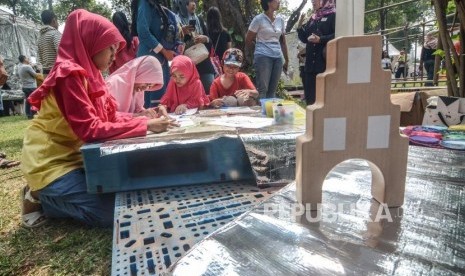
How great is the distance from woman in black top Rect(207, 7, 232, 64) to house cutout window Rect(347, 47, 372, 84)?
322cm

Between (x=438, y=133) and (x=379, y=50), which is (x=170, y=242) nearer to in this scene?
(x=379, y=50)

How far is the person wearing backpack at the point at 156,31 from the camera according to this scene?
2.77m

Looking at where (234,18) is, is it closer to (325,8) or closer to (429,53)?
(325,8)

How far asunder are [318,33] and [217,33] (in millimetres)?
1197

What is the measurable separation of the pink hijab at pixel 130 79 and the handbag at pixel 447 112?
A: 1688 millimetres

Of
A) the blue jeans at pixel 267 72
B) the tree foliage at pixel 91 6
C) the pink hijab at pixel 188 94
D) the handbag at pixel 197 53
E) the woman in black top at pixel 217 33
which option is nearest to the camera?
the pink hijab at pixel 188 94

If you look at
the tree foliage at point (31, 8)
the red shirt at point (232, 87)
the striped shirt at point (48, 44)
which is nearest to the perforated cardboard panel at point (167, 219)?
the red shirt at point (232, 87)

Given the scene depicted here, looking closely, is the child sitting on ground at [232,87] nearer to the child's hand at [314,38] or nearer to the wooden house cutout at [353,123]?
the child's hand at [314,38]

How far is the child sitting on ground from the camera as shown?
107 inches

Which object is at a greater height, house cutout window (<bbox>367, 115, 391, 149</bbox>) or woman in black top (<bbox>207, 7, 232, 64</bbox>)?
woman in black top (<bbox>207, 7, 232, 64</bbox>)

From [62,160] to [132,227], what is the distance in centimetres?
65

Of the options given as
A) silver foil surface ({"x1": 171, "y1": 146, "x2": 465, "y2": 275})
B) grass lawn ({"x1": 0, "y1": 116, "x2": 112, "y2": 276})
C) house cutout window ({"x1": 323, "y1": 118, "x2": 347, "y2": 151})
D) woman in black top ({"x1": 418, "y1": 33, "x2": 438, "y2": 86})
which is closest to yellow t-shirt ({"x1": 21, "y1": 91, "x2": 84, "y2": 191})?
grass lawn ({"x1": 0, "y1": 116, "x2": 112, "y2": 276})

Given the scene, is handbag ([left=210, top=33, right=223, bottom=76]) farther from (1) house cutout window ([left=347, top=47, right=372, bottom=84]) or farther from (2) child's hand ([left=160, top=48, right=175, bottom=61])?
(1) house cutout window ([left=347, top=47, right=372, bottom=84])

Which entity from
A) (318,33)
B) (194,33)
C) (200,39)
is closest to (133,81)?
(200,39)
